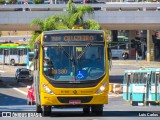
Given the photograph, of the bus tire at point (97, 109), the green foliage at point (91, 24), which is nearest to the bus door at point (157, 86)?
the bus tire at point (97, 109)

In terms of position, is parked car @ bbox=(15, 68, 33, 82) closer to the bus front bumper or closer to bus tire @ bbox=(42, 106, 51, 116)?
bus tire @ bbox=(42, 106, 51, 116)

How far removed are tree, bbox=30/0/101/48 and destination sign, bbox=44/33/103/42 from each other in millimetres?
35312

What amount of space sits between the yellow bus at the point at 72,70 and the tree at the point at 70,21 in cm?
3544

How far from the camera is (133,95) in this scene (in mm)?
44188

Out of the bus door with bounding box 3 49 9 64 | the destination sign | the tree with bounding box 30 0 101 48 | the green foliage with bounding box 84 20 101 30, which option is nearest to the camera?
the destination sign

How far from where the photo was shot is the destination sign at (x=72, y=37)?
23266 mm

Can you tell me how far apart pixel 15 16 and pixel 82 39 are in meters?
39.2

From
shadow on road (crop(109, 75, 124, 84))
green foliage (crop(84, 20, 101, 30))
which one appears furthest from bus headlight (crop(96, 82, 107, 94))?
shadow on road (crop(109, 75, 124, 84))

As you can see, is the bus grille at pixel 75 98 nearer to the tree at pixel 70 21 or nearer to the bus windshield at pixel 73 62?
the bus windshield at pixel 73 62

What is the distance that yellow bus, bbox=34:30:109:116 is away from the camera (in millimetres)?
22547

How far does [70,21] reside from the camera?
59.6m

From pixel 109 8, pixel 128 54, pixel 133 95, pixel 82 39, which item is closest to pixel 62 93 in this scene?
pixel 82 39

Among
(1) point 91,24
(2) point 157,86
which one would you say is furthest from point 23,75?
(2) point 157,86

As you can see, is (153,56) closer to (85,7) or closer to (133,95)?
(85,7)
